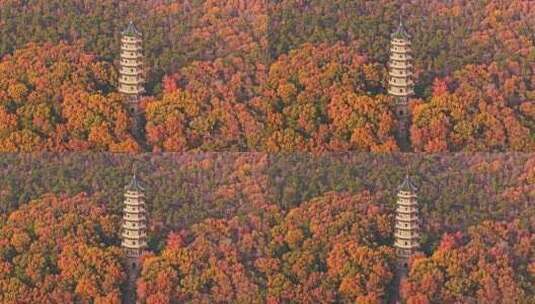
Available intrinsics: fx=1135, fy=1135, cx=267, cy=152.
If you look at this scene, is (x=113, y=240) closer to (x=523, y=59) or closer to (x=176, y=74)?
(x=176, y=74)

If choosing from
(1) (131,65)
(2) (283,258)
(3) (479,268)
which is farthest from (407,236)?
(1) (131,65)

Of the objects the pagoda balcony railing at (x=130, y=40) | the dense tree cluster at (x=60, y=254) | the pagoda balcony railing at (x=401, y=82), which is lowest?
the dense tree cluster at (x=60, y=254)

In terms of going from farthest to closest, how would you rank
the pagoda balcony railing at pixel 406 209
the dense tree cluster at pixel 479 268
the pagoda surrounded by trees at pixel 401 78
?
the pagoda surrounded by trees at pixel 401 78
the pagoda balcony railing at pixel 406 209
the dense tree cluster at pixel 479 268

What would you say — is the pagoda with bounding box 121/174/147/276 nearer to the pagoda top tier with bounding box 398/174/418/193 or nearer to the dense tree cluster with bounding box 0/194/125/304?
the dense tree cluster with bounding box 0/194/125/304

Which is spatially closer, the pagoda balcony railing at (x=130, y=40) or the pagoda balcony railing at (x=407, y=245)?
the pagoda balcony railing at (x=407, y=245)

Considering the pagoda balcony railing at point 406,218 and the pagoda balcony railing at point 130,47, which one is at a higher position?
the pagoda balcony railing at point 130,47

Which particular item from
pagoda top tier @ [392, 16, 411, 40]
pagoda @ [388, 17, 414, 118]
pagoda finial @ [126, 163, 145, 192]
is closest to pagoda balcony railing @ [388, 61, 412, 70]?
pagoda @ [388, 17, 414, 118]

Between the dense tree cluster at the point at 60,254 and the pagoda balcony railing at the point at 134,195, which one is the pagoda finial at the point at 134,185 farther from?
the dense tree cluster at the point at 60,254

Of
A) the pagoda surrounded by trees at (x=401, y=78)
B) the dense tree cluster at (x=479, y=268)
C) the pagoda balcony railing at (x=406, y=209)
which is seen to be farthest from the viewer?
the pagoda surrounded by trees at (x=401, y=78)

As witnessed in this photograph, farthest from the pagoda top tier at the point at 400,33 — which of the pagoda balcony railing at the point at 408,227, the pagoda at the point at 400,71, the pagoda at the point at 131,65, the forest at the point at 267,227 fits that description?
the pagoda at the point at 131,65
